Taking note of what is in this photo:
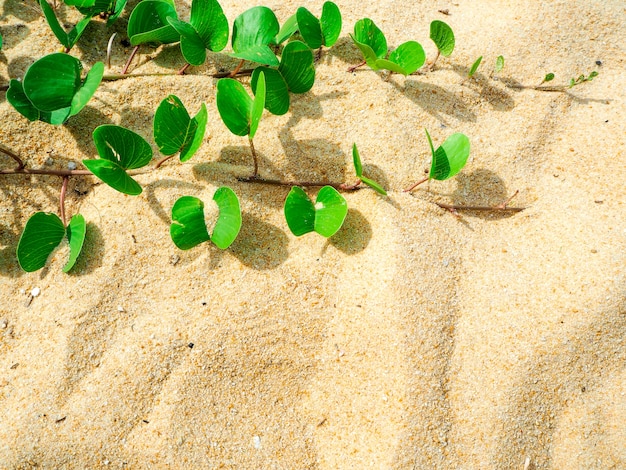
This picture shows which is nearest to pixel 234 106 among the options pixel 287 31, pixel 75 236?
pixel 287 31

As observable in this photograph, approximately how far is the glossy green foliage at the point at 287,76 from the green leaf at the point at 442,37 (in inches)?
15.6

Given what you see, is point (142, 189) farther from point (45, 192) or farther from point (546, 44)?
point (546, 44)

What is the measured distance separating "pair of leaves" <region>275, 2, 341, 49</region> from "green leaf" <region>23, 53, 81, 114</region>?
590 millimetres

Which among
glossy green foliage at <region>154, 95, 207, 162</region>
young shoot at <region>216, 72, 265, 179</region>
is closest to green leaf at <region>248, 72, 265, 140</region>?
young shoot at <region>216, 72, 265, 179</region>

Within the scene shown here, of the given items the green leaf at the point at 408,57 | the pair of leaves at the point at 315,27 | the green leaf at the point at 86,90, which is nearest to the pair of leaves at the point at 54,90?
the green leaf at the point at 86,90

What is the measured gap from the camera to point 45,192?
1.29 m

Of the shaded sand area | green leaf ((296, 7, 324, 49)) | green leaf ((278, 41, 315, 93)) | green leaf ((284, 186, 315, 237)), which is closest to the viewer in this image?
the shaded sand area

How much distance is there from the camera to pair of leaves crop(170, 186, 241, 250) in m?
1.15

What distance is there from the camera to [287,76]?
134 cm

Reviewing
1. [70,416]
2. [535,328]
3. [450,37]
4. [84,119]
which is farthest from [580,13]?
[70,416]

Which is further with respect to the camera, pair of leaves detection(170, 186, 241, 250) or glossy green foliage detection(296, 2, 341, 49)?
glossy green foliage detection(296, 2, 341, 49)

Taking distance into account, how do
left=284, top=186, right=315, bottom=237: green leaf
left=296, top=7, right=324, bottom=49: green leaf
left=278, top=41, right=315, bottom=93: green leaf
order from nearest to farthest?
left=284, top=186, right=315, bottom=237: green leaf, left=278, top=41, right=315, bottom=93: green leaf, left=296, top=7, right=324, bottom=49: green leaf

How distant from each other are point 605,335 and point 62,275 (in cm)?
139

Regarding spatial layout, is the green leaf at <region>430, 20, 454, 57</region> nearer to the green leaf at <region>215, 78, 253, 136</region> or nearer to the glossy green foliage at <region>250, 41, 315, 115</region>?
the glossy green foliage at <region>250, 41, 315, 115</region>
